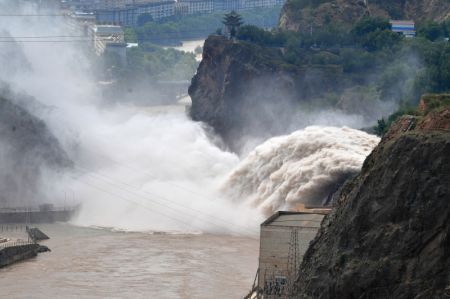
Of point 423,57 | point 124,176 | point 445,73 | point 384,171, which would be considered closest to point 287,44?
point 423,57

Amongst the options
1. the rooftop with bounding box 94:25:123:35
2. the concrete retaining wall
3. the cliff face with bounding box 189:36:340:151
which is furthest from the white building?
the rooftop with bounding box 94:25:123:35

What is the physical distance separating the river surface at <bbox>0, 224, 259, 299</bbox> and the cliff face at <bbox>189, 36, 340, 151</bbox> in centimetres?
3639

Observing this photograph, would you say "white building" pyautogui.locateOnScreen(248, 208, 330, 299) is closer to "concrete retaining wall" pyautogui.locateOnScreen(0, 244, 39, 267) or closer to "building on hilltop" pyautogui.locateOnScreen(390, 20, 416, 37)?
"concrete retaining wall" pyautogui.locateOnScreen(0, 244, 39, 267)

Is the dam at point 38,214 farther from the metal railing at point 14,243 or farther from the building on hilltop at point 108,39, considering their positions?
the building on hilltop at point 108,39

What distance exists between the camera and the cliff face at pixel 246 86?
400 ft

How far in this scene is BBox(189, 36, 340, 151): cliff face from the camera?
12188 cm

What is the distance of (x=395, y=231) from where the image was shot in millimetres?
40938

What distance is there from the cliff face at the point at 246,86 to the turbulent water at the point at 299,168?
2596cm

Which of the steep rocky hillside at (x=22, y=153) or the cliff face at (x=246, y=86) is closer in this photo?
the steep rocky hillside at (x=22, y=153)

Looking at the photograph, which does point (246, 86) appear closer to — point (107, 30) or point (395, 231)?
point (107, 30)

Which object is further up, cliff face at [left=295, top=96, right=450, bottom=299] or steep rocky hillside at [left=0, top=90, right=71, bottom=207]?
cliff face at [left=295, top=96, right=450, bottom=299]

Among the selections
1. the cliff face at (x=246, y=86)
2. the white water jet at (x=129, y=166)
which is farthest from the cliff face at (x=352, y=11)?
the white water jet at (x=129, y=166)

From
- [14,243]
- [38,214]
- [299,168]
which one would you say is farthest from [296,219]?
[38,214]

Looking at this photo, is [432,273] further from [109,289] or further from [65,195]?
[65,195]
